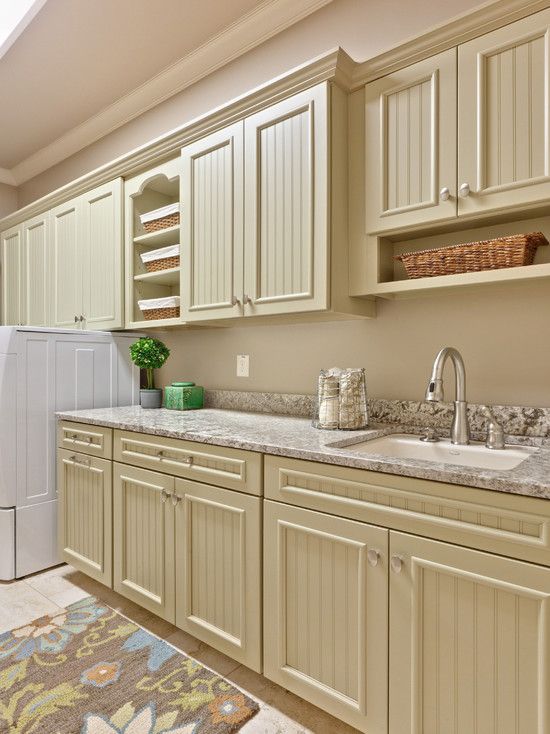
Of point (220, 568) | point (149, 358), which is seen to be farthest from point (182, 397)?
point (220, 568)

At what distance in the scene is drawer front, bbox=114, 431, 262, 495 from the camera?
1581 millimetres

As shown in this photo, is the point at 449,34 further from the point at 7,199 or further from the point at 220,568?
the point at 7,199

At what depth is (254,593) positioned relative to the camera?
5.11 feet

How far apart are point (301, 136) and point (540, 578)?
5.51ft

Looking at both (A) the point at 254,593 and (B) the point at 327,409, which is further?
(B) the point at 327,409

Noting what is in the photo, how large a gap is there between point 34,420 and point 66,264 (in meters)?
1.15

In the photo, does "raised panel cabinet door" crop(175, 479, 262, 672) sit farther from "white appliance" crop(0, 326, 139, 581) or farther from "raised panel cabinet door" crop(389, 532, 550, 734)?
"white appliance" crop(0, 326, 139, 581)

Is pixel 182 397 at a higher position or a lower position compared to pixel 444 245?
lower

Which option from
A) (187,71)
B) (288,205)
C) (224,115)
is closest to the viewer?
(288,205)

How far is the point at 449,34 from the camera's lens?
5.01 ft

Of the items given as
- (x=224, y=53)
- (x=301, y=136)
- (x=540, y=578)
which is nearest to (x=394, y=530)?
(x=540, y=578)

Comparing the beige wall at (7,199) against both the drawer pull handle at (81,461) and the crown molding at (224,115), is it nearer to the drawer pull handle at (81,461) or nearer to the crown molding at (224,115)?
the crown molding at (224,115)

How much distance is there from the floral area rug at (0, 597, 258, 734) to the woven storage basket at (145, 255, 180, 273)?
1.75m

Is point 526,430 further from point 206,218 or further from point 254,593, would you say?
point 206,218
